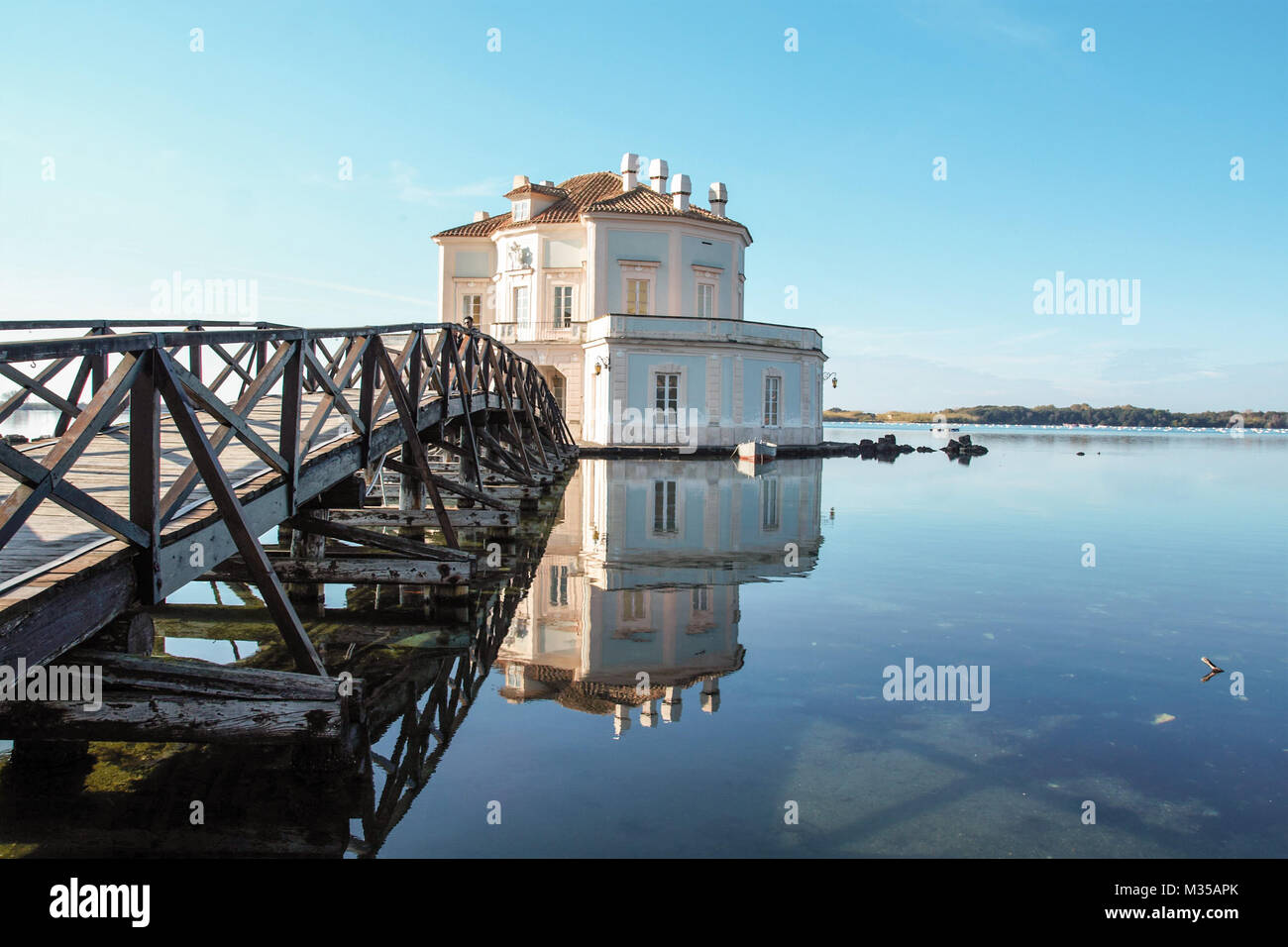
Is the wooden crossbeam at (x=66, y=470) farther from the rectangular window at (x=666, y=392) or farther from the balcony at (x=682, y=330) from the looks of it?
the rectangular window at (x=666, y=392)

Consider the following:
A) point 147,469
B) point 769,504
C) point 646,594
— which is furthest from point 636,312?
point 147,469

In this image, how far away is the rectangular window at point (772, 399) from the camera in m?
33.8

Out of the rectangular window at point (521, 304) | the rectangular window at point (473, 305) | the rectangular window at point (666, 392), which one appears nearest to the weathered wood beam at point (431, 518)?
the rectangular window at point (666, 392)

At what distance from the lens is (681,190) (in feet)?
Answer: 123

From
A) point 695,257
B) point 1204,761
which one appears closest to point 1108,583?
point 1204,761

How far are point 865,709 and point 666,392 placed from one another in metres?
27.2

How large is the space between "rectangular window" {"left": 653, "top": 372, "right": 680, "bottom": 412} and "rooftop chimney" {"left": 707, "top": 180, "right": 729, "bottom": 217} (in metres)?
10.9

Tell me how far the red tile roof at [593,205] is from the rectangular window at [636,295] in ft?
9.06

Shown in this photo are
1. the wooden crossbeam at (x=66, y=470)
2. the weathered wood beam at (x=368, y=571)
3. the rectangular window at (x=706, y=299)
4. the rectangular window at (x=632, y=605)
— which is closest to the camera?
the wooden crossbeam at (x=66, y=470)

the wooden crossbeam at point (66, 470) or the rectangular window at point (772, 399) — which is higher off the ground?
the rectangular window at point (772, 399)

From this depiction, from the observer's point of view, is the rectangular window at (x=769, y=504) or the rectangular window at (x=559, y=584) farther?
the rectangular window at (x=769, y=504)

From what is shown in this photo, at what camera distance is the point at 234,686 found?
3.75m

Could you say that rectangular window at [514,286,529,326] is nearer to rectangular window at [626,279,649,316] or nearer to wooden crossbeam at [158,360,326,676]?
rectangular window at [626,279,649,316]
